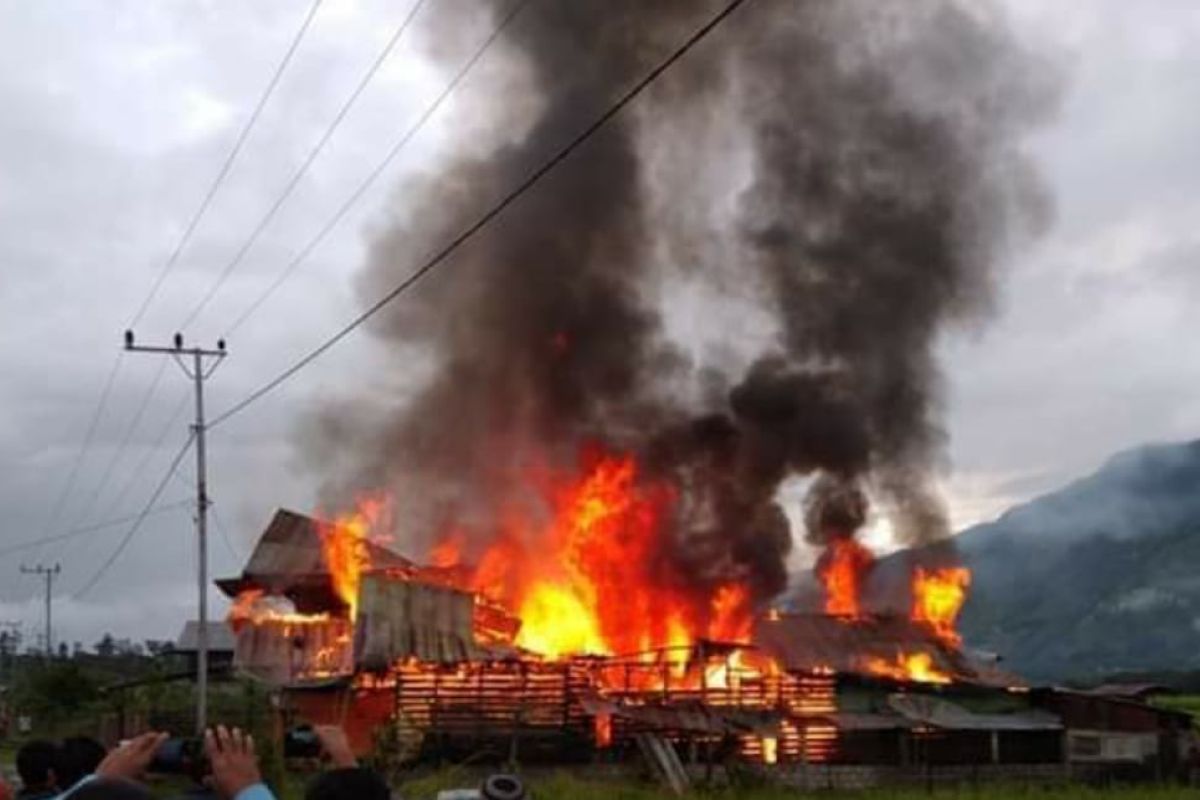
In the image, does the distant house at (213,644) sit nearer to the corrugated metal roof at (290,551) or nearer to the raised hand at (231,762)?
the corrugated metal roof at (290,551)

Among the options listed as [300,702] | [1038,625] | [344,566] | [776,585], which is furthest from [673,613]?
[1038,625]

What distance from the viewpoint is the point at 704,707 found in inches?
1364

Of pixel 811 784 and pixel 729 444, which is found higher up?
pixel 729 444

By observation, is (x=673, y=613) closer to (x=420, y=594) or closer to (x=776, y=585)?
(x=776, y=585)

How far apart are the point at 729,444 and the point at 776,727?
13792mm

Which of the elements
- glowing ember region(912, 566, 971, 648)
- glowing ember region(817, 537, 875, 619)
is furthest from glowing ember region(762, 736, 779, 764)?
glowing ember region(817, 537, 875, 619)

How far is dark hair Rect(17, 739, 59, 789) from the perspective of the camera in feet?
18.6

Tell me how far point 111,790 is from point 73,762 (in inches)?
105

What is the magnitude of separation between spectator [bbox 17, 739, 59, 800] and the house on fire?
2830cm

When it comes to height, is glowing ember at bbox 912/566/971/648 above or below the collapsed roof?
above

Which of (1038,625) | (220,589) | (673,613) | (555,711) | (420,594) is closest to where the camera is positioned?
(555,711)

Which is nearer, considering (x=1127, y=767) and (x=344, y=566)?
(x=1127, y=767)

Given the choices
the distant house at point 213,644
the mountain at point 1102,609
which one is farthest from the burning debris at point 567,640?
the mountain at point 1102,609

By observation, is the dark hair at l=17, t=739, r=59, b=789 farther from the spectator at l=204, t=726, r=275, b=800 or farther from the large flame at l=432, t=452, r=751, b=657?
the large flame at l=432, t=452, r=751, b=657
